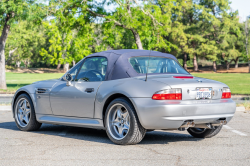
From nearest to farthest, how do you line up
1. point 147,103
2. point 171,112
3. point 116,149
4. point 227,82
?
point 171,112 → point 147,103 → point 116,149 → point 227,82

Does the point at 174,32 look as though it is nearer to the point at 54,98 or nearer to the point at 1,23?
the point at 1,23

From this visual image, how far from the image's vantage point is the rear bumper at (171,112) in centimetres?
543

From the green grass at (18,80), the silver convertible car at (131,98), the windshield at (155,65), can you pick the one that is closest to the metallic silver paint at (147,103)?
the silver convertible car at (131,98)

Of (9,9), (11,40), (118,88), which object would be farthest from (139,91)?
(11,40)

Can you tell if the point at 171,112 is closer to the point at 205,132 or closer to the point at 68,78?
the point at 205,132

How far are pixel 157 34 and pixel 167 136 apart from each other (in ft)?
56.2

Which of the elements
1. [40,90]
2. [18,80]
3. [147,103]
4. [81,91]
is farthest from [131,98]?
[18,80]

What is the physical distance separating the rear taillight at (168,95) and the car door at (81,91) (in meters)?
1.26

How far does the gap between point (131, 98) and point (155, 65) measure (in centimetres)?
104

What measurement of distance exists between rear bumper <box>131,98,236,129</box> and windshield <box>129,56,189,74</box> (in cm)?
84

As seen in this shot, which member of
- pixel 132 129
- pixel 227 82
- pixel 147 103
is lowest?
pixel 227 82

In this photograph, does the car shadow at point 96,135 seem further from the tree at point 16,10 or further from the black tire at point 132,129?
the tree at point 16,10

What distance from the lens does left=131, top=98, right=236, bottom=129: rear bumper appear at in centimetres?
543

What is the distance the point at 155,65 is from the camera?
6.49 m
